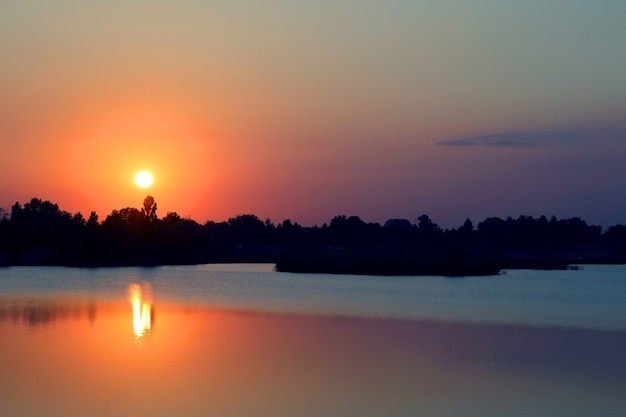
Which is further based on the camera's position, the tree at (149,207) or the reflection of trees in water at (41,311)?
the tree at (149,207)

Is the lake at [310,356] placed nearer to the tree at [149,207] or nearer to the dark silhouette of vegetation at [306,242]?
the dark silhouette of vegetation at [306,242]

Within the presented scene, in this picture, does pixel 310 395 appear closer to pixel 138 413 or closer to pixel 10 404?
pixel 138 413

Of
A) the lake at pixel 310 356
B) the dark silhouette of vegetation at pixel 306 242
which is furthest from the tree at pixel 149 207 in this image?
the lake at pixel 310 356

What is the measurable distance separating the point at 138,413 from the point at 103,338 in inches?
441

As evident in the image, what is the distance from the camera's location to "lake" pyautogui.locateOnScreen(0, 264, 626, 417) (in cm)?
1636

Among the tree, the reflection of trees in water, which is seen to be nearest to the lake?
the reflection of trees in water

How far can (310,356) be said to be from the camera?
22766 mm

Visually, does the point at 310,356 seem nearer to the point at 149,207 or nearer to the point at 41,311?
the point at 41,311

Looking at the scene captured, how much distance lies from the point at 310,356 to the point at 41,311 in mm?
16002

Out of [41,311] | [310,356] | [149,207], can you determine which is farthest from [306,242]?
[310,356]

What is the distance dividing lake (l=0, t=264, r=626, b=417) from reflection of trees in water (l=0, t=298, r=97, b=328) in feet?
0.27

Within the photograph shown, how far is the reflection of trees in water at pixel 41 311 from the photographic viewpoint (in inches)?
Result: 1204

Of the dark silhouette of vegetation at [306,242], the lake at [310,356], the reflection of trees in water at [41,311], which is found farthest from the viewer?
the dark silhouette of vegetation at [306,242]

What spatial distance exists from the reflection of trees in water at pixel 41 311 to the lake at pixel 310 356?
3.3 inches
